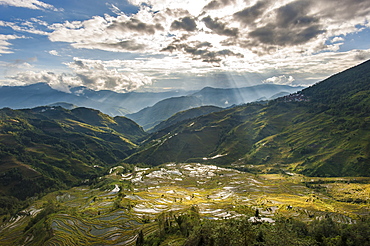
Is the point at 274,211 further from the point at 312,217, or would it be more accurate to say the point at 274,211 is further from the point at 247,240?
the point at 247,240

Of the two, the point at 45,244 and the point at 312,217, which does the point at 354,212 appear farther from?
the point at 45,244

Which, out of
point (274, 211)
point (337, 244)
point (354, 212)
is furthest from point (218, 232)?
point (354, 212)

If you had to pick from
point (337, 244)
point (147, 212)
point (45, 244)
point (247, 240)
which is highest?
point (247, 240)

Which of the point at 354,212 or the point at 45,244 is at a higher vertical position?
the point at 45,244

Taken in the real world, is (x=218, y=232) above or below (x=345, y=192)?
above

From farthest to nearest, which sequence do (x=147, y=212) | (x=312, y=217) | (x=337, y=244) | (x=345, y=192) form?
(x=345, y=192) → (x=147, y=212) → (x=312, y=217) → (x=337, y=244)

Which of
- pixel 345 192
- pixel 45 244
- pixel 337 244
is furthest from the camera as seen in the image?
pixel 345 192

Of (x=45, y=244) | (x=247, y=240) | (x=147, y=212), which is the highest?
(x=247, y=240)

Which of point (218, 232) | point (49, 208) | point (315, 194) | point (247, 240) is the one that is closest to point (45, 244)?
point (49, 208)

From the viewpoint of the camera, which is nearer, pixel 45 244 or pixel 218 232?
pixel 218 232
